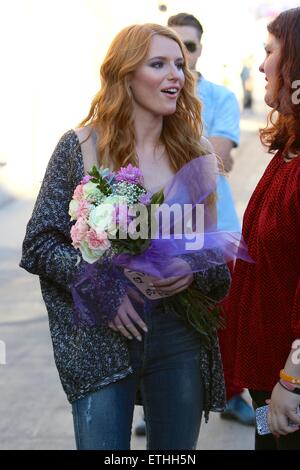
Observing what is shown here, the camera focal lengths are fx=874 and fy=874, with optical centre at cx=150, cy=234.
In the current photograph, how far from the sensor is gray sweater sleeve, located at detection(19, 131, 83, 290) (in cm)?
264

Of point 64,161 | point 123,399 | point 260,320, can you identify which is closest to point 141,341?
point 123,399

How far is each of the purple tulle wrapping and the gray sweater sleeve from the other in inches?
3.6

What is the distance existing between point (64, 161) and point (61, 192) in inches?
3.8

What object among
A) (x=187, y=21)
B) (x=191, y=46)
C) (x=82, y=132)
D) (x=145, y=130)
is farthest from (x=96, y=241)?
(x=187, y=21)

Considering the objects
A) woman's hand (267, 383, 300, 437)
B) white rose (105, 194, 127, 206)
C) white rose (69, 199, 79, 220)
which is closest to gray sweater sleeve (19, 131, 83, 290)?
white rose (69, 199, 79, 220)

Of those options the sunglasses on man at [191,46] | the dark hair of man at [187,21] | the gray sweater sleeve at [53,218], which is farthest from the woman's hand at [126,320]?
the dark hair of man at [187,21]

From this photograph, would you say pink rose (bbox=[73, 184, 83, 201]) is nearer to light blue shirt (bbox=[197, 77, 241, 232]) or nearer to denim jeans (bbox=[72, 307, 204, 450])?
denim jeans (bbox=[72, 307, 204, 450])

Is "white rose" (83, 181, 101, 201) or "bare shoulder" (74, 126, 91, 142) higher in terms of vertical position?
"bare shoulder" (74, 126, 91, 142)

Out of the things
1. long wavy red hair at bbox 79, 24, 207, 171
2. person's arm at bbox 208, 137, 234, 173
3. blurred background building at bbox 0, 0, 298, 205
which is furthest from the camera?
blurred background building at bbox 0, 0, 298, 205

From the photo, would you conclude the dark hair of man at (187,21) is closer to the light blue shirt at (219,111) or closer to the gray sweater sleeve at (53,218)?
the light blue shirt at (219,111)

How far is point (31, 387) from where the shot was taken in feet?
16.7

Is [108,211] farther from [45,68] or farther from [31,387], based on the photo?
[45,68]

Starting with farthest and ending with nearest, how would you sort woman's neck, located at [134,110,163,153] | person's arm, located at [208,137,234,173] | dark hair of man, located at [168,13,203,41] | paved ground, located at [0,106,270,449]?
dark hair of man, located at [168,13,203,41] → person's arm, located at [208,137,234,173] → paved ground, located at [0,106,270,449] → woman's neck, located at [134,110,163,153]

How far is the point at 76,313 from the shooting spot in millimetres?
2654
